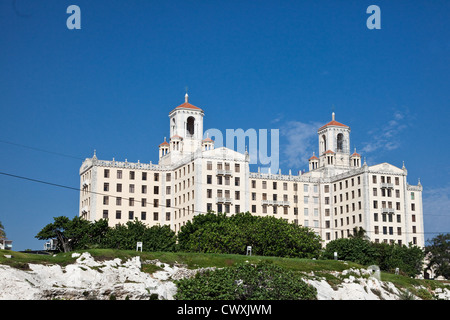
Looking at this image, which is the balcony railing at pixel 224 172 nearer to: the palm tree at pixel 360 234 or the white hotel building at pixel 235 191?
the white hotel building at pixel 235 191

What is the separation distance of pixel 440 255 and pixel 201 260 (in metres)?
65.0

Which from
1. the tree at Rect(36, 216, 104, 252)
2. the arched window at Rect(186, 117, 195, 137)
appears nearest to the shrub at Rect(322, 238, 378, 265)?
the tree at Rect(36, 216, 104, 252)

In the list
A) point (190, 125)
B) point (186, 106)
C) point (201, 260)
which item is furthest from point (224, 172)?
point (201, 260)

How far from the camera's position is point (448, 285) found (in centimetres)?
9538

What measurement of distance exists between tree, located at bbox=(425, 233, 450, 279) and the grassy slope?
35707mm

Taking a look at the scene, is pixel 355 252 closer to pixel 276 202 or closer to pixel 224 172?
pixel 224 172

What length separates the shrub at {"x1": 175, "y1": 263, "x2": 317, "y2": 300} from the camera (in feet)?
186

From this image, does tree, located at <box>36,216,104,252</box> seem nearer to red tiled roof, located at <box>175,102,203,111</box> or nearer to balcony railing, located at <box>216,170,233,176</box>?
balcony railing, located at <box>216,170,233,176</box>

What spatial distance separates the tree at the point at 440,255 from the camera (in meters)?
122

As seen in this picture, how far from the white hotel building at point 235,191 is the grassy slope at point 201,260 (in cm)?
3576

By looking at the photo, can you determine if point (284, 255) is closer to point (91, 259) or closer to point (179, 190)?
point (91, 259)

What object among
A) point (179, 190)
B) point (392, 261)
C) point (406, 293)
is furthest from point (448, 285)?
point (179, 190)

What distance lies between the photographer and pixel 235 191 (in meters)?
118

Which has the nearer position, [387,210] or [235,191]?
[235,191]
